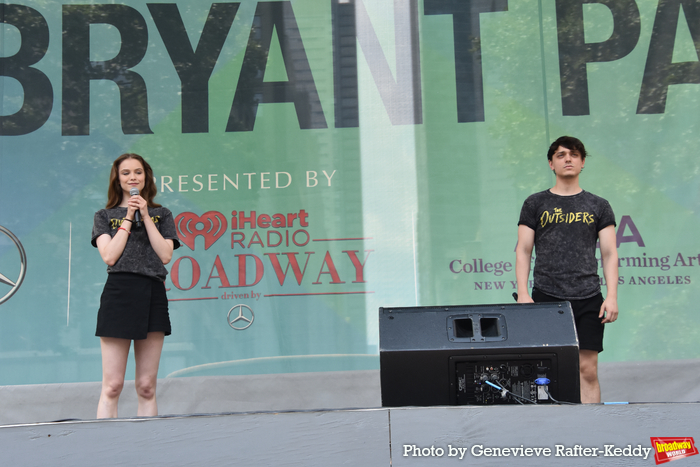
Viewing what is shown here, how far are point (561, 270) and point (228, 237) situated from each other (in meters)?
2.09

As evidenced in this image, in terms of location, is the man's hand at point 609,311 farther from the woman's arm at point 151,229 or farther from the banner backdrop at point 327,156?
the woman's arm at point 151,229

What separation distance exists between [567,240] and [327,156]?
5.84 ft

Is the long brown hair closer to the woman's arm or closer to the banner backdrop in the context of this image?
the woman's arm

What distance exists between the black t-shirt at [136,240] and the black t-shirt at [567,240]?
4.97 feet

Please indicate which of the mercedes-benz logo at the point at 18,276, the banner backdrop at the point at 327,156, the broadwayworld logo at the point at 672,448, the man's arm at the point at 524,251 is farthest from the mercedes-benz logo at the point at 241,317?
the broadwayworld logo at the point at 672,448

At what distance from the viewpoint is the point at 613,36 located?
401 centimetres

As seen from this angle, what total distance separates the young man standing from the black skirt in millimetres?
1439

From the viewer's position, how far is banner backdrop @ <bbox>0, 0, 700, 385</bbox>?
3838mm

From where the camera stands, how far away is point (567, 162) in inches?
104

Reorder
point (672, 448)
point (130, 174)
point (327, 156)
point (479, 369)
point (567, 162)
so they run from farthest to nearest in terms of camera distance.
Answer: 1. point (327, 156)
2. point (567, 162)
3. point (130, 174)
4. point (479, 369)
5. point (672, 448)

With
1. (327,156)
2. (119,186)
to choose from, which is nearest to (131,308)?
(119,186)

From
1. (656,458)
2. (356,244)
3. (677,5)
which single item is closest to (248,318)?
(356,244)

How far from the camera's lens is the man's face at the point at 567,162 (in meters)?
2.64

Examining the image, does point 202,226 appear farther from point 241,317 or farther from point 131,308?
point 131,308
